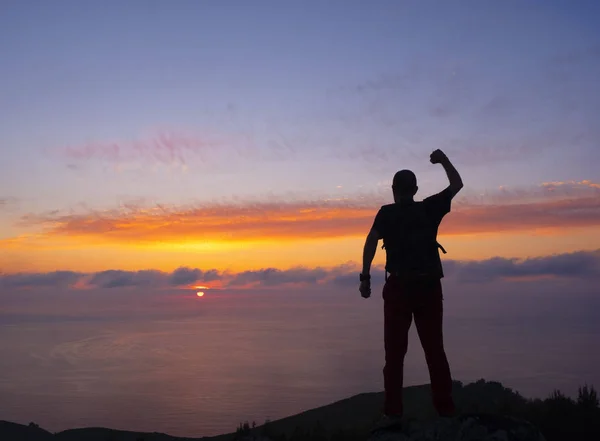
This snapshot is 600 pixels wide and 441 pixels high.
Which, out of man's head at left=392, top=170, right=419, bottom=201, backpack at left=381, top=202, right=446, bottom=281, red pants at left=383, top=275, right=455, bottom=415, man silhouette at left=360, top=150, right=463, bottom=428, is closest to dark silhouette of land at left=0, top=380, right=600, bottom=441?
red pants at left=383, top=275, right=455, bottom=415

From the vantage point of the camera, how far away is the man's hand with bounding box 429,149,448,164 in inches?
267

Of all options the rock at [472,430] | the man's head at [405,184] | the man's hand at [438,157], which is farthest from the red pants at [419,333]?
the man's hand at [438,157]

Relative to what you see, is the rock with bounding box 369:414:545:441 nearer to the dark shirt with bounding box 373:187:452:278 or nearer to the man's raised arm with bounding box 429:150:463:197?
the dark shirt with bounding box 373:187:452:278

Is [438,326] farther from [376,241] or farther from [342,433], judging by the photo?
[342,433]

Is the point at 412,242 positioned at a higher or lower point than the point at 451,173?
lower

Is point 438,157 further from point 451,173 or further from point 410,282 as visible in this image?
point 410,282

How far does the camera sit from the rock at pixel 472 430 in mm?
5906

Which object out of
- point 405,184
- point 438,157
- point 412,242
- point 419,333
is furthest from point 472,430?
point 438,157

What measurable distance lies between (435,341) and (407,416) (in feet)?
10.7

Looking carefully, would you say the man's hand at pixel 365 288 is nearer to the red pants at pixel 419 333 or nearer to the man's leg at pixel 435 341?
the red pants at pixel 419 333

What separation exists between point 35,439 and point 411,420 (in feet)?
37.5

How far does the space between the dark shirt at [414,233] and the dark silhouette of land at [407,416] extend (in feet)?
5.18

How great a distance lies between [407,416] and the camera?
9289 millimetres

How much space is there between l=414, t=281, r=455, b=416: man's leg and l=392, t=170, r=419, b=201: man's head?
995mm
